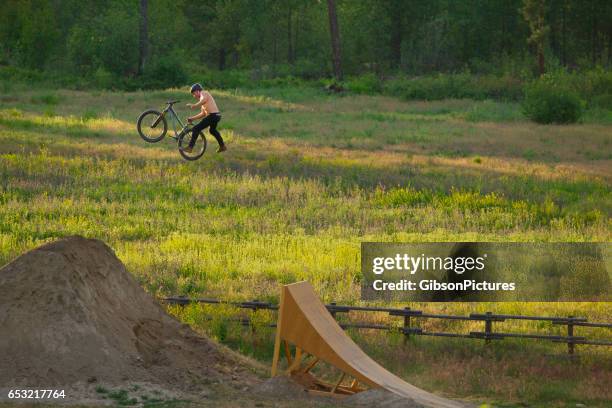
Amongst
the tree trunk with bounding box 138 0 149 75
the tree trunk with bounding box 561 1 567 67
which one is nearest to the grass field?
the tree trunk with bounding box 138 0 149 75

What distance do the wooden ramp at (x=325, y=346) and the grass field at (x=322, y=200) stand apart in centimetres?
271

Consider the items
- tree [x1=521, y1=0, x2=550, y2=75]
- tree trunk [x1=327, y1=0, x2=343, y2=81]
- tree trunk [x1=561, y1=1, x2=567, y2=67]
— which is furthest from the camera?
tree trunk [x1=561, y1=1, x2=567, y2=67]

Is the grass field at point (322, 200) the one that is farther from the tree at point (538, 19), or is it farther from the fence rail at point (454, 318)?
the tree at point (538, 19)

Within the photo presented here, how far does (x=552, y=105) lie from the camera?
219 feet

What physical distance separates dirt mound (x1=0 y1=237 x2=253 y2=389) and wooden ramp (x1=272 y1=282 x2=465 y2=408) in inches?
67.3

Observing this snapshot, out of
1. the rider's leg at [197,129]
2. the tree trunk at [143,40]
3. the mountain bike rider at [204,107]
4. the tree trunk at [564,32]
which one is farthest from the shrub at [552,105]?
the mountain bike rider at [204,107]

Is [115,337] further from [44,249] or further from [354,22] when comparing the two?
[354,22]

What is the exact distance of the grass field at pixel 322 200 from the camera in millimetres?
21422

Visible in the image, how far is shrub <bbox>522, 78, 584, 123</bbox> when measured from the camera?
66812mm

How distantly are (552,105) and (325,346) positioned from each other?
175 feet

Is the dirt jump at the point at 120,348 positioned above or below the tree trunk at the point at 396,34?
below

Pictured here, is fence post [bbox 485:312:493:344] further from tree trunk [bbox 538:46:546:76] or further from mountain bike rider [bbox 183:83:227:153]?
tree trunk [bbox 538:46:546:76]

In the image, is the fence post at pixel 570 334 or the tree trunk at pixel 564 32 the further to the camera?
the tree trunk at pixel 564 32

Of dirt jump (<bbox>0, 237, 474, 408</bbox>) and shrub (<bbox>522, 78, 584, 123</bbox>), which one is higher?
shrub (<bbox>522, 78, 584, 123</bbox>)
